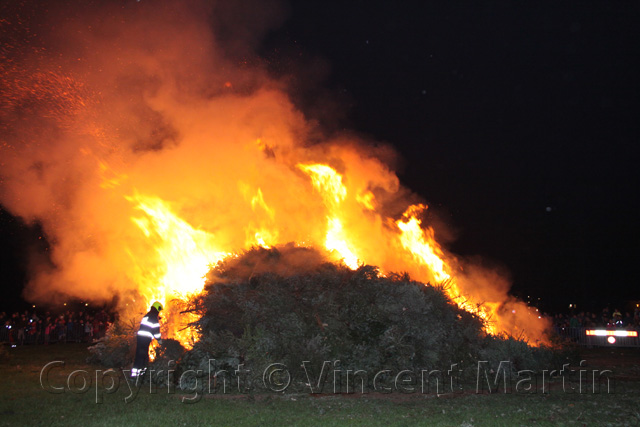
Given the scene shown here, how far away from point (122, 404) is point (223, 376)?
2578 millimetres

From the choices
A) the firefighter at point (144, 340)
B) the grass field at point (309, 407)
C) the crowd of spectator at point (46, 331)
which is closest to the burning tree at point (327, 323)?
the firefighter at point (144, 340)

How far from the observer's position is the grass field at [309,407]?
7469 mm

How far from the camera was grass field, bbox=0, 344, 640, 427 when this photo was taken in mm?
7469

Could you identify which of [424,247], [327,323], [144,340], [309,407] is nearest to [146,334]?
[144,340]

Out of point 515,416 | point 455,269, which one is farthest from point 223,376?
point 455,269

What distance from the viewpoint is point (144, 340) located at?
35.8 feet

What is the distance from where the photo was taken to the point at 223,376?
10680 millimetres

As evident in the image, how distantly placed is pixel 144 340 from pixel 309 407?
4.52 m

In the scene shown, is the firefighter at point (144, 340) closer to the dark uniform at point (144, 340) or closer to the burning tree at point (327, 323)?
the dark uniform at point (144, 340)

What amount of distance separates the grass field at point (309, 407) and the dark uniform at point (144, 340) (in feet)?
1.52

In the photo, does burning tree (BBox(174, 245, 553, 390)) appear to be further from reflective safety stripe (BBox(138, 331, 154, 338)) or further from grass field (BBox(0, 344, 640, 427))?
grass field (BBox(0, 344, 640, 427))

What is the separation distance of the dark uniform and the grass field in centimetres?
46

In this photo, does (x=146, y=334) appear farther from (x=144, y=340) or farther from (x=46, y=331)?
(x=46, y=331)

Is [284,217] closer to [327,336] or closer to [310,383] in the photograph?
[327,336]
